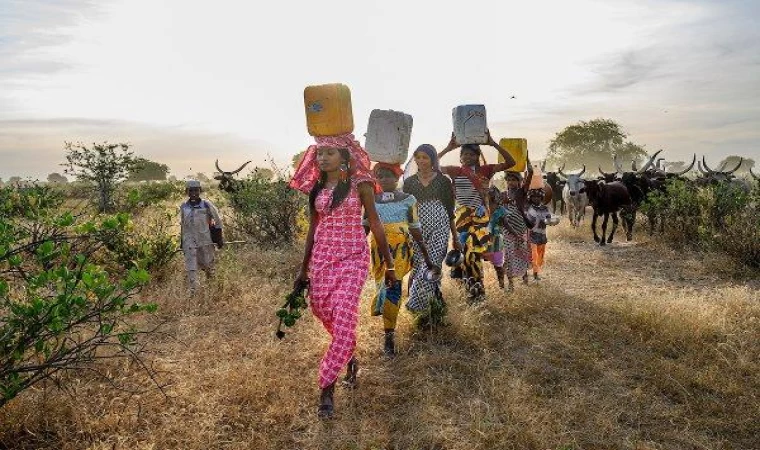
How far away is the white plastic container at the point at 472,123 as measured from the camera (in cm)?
578

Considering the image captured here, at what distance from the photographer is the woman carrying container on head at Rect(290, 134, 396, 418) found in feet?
11.6

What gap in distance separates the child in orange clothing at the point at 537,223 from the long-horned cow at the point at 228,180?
20.1 ft

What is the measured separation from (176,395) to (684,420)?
337 cm

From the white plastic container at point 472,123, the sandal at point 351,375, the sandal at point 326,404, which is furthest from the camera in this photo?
the white plastic container at point 472,123

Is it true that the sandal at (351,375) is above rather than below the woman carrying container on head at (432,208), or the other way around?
below

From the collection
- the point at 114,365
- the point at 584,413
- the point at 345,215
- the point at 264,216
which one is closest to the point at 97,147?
the point at 264,216

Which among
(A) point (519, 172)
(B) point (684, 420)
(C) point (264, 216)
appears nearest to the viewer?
(B) point (684, 420)

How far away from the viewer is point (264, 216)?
A: 10250 mm

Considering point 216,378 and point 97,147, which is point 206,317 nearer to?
point 216,378

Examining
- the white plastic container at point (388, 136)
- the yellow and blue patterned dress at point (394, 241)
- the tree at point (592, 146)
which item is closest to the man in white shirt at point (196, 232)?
the white plastic container at point (388, 136)

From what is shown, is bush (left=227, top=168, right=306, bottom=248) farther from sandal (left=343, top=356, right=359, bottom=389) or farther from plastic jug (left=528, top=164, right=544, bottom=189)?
sandal (left=343, top=356, right=359, bottom=389)

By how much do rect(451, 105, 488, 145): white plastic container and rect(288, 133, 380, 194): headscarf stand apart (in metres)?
2.26

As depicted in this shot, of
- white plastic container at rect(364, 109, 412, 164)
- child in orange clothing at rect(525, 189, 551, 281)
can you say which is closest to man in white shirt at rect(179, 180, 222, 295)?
white plastic container at rect(364, 109, 412, 164)

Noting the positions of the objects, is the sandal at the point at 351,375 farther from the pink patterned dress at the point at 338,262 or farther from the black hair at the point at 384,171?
the black hair at the point at 384,171
